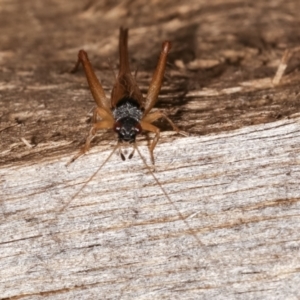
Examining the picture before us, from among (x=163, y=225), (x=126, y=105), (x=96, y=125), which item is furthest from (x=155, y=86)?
(x=163, y=225)

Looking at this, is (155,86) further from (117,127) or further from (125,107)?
(117,127)

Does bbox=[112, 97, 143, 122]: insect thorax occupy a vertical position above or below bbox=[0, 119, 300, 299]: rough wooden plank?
above

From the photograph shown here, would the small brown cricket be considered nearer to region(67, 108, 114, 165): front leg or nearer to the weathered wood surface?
region(67, 108, 114, 165): front leg

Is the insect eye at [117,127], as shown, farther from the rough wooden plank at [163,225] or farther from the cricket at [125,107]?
the rough wooden plank at [163,225]

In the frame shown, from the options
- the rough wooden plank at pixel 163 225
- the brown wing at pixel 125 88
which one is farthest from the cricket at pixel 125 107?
the rough wooden plank at pixel 163 225

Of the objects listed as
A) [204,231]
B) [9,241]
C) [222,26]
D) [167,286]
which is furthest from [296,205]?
[222,26]

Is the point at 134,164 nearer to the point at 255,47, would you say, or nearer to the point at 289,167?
the point at 289,167

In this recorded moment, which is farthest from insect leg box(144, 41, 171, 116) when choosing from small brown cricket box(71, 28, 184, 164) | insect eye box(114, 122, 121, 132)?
insect eye box(114, 122, 121, 132)
